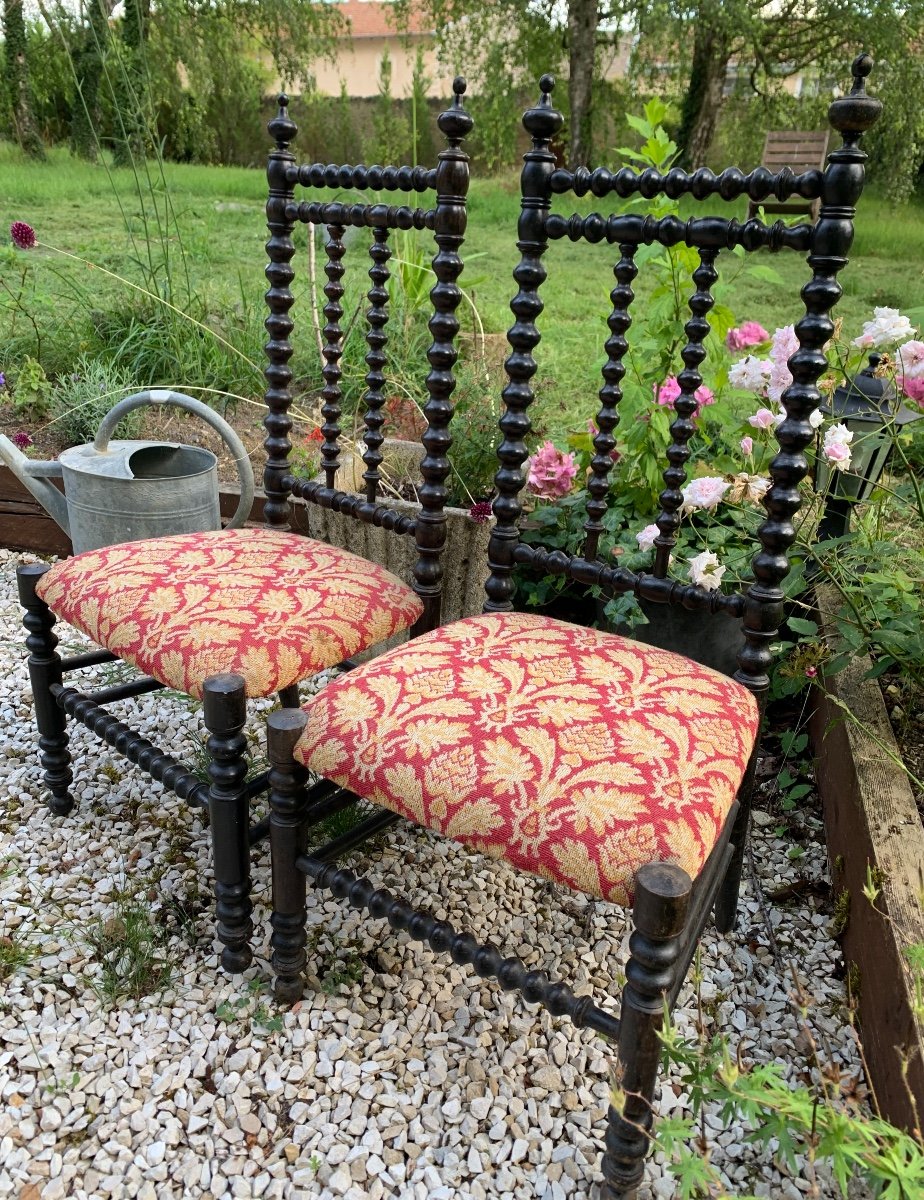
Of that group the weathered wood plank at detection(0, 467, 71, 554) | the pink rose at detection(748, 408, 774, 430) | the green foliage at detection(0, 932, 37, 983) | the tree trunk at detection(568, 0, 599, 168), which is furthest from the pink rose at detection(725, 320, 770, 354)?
the tree trunk at detection(568, 0, 599, 168)

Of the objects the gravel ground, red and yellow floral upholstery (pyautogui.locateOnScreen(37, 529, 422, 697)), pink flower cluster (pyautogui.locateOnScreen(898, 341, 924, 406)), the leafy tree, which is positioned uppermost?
the leafy tree

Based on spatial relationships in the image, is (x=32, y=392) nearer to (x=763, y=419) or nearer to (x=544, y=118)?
(x=544, y=118)

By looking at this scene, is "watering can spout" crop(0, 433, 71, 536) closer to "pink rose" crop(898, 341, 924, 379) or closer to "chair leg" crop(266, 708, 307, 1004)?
"chair leg" crop(266, 708, 307, 1004)

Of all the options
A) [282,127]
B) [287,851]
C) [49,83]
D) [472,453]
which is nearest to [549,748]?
[287,851]

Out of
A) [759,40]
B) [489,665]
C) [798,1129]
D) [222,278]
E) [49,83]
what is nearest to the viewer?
[798,1129]

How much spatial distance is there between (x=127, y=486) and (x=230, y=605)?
69 cm

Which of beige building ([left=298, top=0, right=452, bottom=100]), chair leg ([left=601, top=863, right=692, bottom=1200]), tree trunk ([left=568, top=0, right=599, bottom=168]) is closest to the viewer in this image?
chair leg ([left=601, top=863, right=692, bottom=1200])

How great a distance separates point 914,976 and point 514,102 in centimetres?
1185

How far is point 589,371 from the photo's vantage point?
13.2 ft

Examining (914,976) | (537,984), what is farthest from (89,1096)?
(914,976)

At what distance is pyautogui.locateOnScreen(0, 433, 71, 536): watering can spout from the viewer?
2.00 m

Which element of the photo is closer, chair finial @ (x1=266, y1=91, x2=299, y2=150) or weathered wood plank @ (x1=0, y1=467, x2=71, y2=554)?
chair finial @ (x1=266, y1=91, x2=299, y2=150)

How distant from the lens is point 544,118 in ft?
4.41

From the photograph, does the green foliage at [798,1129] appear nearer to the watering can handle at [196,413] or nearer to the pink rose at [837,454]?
the pink rose at [837,454]
